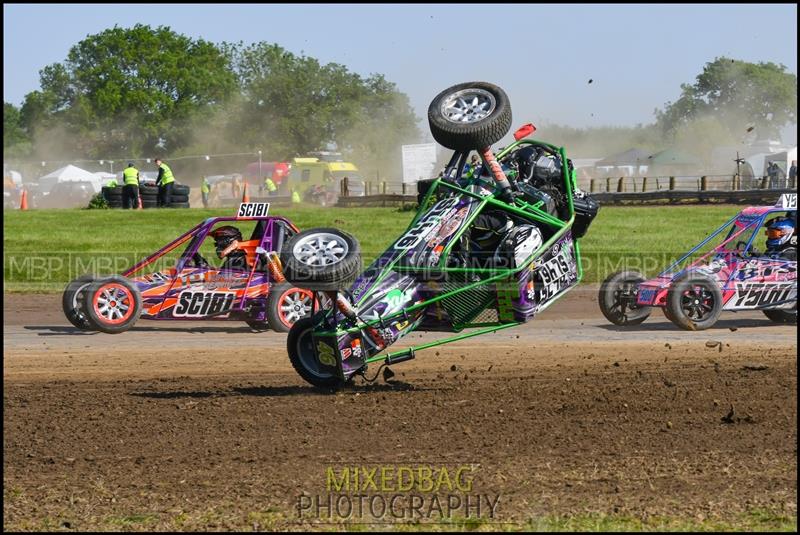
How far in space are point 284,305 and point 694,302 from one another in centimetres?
506

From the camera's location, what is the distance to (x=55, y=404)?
855cm

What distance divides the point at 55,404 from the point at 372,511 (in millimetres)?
3880

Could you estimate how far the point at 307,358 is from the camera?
8.70m

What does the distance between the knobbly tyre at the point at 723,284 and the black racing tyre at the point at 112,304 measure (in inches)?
232

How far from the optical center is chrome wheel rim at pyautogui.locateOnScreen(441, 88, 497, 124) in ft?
28.5

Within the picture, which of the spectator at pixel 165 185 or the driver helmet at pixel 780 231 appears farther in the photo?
the spectator at pixel 165 185

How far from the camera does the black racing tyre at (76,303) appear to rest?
518 inches

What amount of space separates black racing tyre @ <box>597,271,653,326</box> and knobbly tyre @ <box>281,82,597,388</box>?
4.31 m

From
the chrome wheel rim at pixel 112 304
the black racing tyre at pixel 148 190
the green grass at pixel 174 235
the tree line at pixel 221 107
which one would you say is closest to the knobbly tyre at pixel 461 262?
the chrome wheel rim at pixel 112 304

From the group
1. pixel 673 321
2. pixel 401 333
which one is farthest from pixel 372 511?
pixel 673 321

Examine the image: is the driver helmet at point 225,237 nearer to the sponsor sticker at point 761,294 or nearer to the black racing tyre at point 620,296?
the black racing tyre at point 620,296

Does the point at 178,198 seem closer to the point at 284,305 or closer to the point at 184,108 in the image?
the point at 284,305

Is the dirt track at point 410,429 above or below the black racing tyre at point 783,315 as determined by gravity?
below

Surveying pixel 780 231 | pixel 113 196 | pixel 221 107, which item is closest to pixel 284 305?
pixel 780 231
